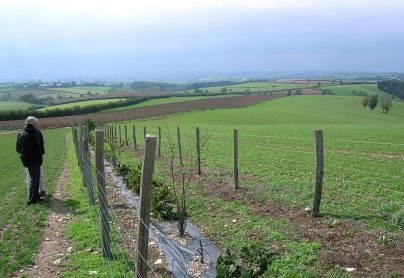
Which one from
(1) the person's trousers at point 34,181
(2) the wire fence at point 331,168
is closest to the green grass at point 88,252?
(1) the person's trousers at point 34,181

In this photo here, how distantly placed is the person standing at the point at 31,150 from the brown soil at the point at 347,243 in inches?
258

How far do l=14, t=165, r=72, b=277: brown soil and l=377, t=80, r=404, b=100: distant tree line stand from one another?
133202 mm

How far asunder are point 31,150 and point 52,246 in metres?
4.13

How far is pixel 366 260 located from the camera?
6.42 metres

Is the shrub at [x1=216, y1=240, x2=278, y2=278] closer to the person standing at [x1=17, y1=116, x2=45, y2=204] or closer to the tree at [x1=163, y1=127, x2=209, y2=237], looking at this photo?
the tree at [x1=163, y1=127, x2=209, y2=237]

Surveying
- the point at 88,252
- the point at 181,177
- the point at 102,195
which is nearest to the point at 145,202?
the point at 102,195

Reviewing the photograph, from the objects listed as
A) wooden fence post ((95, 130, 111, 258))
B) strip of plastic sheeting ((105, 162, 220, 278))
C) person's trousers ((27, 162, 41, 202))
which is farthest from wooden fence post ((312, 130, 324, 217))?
person's trousers ((27, 162, 41, 202))

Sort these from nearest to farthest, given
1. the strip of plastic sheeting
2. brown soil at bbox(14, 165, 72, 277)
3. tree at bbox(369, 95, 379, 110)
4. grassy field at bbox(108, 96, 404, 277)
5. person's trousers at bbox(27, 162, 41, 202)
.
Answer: the strip of plastic sheeting < brown soil at bbox(14, 165, 72, 277) < grassy field at bbox(108, 96, 404, 277) < person's trousers at bbox(27, 162, 41, 202) < tree at bbox(369, 95, 379, 110)

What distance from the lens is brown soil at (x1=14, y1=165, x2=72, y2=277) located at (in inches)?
281

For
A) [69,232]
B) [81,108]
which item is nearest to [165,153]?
[69,232]

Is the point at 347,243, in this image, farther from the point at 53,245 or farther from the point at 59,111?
the point at 59,111

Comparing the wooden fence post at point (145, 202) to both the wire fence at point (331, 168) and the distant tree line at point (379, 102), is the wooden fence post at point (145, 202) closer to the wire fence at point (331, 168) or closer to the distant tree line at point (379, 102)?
the wire fence at point (331, 168)

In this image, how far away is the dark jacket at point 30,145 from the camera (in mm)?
11492

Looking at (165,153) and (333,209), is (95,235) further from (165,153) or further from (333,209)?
(165,153)
